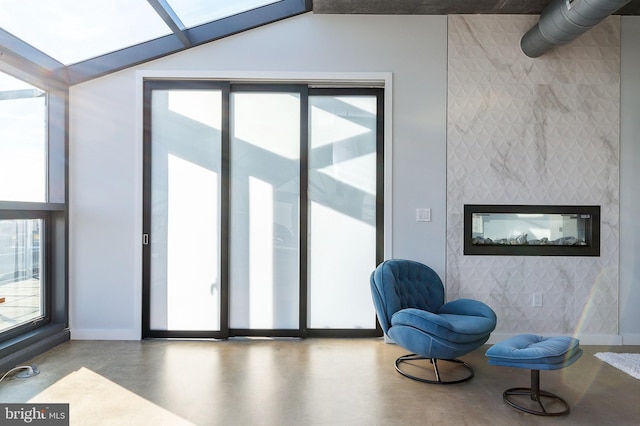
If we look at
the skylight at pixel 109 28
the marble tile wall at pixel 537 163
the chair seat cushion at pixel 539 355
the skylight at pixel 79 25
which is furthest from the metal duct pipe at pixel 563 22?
the skylight at pixel 79 25

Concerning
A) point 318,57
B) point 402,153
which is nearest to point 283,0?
point 318,57

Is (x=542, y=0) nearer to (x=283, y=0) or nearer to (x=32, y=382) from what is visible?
(x=283, y=0)

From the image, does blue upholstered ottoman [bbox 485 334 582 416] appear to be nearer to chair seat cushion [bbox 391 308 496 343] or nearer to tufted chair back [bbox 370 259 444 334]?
chair seat cushion [bbox 391 308 496 343]

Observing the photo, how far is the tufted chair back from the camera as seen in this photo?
331 cm

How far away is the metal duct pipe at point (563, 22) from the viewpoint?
9.90 ft

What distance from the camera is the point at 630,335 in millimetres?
3975

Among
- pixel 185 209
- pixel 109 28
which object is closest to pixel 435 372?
pixel 185 209

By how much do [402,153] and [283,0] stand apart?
5.86ft

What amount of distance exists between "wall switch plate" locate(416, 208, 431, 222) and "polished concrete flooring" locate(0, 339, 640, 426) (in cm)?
120

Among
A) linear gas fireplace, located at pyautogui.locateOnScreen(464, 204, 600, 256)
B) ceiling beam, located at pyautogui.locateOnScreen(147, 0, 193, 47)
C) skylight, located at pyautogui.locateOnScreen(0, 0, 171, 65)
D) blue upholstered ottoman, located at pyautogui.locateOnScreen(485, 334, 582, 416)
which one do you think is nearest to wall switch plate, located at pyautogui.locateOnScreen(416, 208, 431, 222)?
linear gas fireplace, located at pyautogui.locateOnScreen(464, 204, 600, 256)

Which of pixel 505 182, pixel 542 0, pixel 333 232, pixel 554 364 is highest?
pixel 542 0

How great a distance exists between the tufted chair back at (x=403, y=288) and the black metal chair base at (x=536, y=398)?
0.90 meters

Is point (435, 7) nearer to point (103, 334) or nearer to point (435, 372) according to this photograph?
point (435, 372)

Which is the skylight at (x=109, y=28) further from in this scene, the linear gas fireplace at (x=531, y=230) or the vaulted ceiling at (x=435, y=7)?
the linear gas fireplace at (x=531, y=230)
